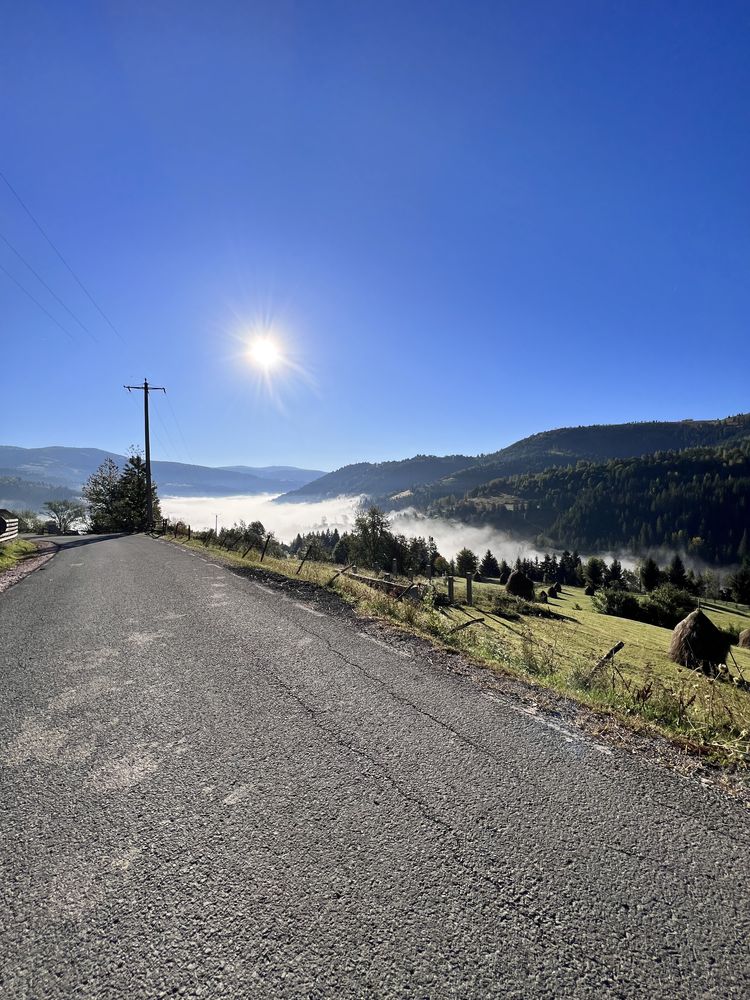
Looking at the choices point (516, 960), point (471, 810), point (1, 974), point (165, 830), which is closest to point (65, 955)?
point (1, 974)

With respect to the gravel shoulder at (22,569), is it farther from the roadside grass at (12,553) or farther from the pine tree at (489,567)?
the pine tree at (489,567)

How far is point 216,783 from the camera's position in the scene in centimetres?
316

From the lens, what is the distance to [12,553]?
1834 centimetres

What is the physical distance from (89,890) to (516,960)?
2160 mm

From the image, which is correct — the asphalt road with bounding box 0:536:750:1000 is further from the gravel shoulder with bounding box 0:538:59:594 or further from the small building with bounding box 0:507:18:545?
the small building with bounding box 0:507:18:545

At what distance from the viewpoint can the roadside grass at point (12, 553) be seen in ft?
48.9

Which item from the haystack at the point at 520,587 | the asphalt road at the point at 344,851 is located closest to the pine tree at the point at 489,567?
the haystack at the point at 520,587

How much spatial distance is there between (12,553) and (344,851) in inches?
878

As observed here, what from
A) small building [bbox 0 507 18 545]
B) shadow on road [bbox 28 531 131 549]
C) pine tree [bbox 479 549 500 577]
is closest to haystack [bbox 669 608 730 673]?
shadow on road [bbox 28 531 131 549]

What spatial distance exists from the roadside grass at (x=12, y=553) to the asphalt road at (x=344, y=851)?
Result: 13206 millimetres

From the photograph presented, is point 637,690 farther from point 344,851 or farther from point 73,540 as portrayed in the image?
point 73,540

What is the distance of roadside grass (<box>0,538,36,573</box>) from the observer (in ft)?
48.9

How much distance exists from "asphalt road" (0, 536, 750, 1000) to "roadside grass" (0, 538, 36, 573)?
1321 cm

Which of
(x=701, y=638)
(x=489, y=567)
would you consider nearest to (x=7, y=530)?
(x=701, y=638)
